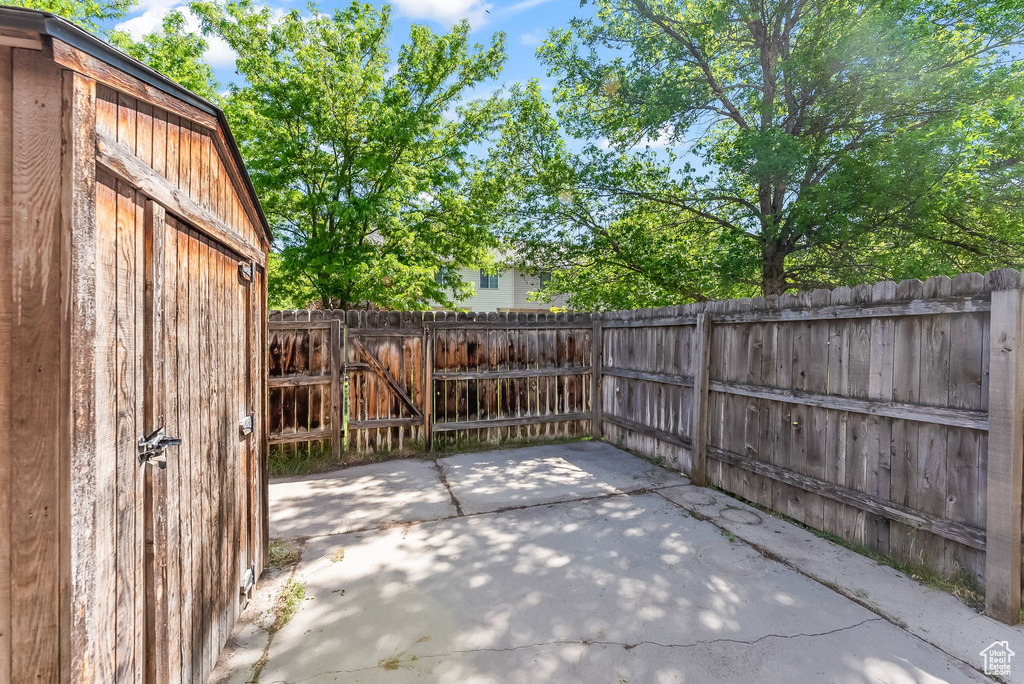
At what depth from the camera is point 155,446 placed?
1.51 m

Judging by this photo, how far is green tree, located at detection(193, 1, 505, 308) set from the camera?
302 inches

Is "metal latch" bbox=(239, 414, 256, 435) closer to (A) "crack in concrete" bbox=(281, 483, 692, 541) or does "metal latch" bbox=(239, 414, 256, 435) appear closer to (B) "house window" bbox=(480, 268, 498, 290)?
(A) "crack in concrete" bbox=(281, 483, 692, 541)

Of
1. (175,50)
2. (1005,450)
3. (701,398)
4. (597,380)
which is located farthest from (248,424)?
(175,50)

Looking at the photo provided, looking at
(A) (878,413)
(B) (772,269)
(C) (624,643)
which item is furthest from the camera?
(B) (772,269)

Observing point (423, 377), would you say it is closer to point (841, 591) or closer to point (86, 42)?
point (841, 591)

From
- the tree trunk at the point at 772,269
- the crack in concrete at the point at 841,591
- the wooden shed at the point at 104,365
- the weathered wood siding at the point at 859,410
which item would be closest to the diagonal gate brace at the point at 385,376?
the weathered wood siding at the point at 859,410

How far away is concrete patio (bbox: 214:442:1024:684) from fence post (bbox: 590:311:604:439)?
243 centimetres

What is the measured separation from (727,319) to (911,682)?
118 inches

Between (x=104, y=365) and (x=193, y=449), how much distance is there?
830 millimetres

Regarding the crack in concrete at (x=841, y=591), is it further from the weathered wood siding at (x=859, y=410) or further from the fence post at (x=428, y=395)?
the fence post at (x=428, y=395)

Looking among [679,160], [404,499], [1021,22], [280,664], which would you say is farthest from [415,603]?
[1021,22]

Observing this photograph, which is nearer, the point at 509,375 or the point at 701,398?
the point at 701,398

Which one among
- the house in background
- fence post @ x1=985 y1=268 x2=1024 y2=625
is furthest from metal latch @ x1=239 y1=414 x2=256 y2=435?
the house in background

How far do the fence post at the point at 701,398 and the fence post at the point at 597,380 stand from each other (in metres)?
2.02
